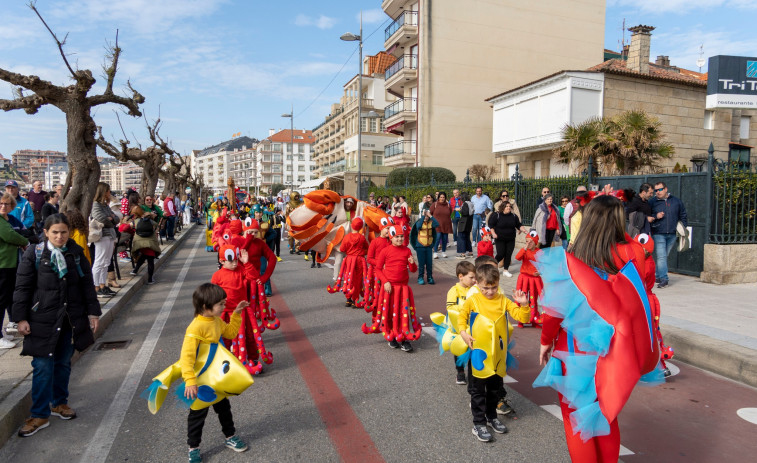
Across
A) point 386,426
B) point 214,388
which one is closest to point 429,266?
point 386,426

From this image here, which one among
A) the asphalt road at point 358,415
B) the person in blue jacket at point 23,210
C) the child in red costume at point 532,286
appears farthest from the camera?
the person in blue jacket at point 23,210

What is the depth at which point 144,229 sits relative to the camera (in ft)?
33.0

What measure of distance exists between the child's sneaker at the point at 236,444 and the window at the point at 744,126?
31.3 metres

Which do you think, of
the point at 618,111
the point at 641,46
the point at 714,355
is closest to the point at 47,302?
the point at 714,355

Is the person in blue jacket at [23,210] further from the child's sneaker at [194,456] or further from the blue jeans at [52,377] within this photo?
the child's sneaker at [194,456]

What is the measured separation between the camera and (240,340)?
5.04 m

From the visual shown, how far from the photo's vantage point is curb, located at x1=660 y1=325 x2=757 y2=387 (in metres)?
5.04

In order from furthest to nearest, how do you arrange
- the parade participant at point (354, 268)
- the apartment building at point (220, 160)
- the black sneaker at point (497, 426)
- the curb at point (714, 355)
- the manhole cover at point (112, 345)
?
the apartment building at point (220, 160) → the parade participant at point (354, 268) → the manhole cover at point (112, 345) → the curb at point (714, 355) → the black sneaker at point (497, 426)

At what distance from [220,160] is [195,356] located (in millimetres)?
168755

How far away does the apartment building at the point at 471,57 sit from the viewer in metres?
32.7

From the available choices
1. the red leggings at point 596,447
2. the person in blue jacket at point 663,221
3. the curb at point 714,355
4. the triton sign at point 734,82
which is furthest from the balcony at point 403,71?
the red leggings at point 596,447

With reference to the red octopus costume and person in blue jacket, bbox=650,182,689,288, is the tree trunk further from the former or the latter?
person in blue jacket, bbox=650,182,689,288

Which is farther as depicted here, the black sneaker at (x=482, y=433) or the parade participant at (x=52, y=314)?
the parade participant at (x=52, y=314)

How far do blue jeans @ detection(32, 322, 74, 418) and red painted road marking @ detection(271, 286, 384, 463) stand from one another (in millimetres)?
2060
